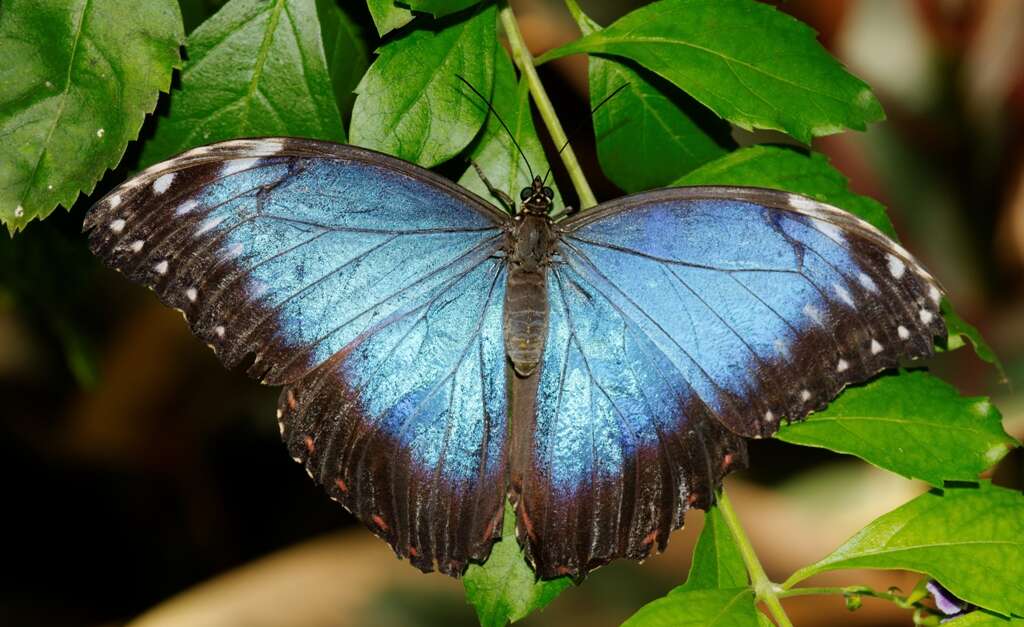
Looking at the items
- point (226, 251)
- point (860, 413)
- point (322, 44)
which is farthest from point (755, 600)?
point (322, 44)

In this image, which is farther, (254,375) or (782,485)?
(782,485)

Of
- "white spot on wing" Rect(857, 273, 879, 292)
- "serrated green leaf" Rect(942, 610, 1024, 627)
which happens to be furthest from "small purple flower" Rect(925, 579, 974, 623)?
"white spot on wing" Rect(857, 273, 879, 292)

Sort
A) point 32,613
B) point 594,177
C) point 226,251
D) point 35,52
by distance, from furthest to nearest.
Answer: point 32,613, point 594,177, point 226,251, point 35,52

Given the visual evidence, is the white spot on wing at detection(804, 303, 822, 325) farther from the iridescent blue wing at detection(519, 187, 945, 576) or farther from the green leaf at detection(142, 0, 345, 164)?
the green leaf at detection(142, 0, 345, 164)

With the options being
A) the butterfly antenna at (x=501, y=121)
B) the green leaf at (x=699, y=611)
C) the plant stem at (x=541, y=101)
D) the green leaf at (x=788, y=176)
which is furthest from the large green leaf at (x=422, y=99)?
the green leaf at (x=699, y=611)

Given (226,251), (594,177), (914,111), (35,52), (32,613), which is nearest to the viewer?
(35,52)

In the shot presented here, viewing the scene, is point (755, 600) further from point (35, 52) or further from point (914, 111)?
point (914, 111)

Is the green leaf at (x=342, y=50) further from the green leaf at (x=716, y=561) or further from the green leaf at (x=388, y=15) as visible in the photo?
the green leaf at (x=716, y=561)
